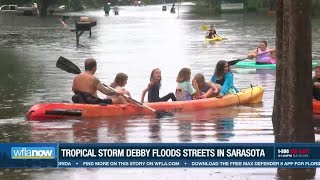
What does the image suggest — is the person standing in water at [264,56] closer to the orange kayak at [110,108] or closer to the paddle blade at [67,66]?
the orange kayak at [110,108]

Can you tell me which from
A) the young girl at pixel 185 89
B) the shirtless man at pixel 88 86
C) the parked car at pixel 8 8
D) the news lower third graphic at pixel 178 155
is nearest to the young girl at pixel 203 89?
the young girl at pixel 185 89

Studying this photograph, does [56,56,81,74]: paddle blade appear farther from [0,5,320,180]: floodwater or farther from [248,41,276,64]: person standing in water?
[248,41,276,64]: person standing in water

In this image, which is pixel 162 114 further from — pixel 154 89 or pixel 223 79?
pixel 223 79

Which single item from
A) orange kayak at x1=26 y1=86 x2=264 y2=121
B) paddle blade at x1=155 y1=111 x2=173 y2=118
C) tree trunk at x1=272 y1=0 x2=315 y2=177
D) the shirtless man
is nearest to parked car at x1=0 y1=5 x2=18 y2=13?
orange kayak at x1=26 y1=86 x2=264 y2=121

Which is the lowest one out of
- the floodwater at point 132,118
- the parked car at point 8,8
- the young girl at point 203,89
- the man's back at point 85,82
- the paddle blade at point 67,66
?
the parked car at point 8,8

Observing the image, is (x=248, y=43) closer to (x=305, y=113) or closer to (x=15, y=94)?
(x=15, y=94)

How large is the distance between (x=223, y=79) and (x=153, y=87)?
1816 mm

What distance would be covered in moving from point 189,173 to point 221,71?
7.40 m

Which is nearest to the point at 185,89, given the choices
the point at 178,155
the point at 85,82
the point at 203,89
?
the point at 203,89

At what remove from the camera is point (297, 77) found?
7.62 meters

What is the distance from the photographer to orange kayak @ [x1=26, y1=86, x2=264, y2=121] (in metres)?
13.8

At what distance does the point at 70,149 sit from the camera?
6.43 m

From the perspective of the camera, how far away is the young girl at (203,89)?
614 inches

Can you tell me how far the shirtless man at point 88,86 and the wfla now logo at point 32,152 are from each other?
735 cm
